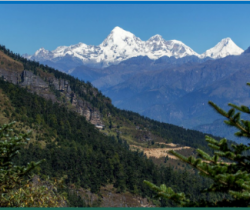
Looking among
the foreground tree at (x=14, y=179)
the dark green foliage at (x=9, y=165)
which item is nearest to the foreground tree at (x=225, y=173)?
the dark green foliage at (x=9, y=165)

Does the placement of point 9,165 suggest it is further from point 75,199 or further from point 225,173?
point 75,199

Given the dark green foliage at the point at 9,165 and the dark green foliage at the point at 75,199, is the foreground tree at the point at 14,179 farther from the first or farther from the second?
the dark green foliage at the point at 75,199

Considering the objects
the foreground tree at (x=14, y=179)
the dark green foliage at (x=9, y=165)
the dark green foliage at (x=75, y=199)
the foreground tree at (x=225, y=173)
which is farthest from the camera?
the dark green foliage at (x=75, y=199)

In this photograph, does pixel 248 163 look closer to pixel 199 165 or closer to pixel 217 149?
pixel 217 149

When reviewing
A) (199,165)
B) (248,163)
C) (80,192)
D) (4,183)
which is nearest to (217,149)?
(248,163)

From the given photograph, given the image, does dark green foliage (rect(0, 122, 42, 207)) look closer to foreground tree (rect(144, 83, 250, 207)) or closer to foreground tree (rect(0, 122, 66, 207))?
foreground tree (rect(0, 122, 66, 207))

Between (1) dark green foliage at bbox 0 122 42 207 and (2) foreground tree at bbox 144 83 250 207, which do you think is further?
(1) dark green foliage at bbox 0 122 42 207

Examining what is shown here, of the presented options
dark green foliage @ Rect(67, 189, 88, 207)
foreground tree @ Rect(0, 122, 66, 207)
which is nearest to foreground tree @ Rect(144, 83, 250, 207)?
foreground tree @ Rect(0, 122, 66, 207)

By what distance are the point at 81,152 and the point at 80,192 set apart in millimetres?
36409

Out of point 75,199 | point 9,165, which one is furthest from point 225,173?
point 75,199

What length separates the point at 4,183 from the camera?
81.7 ft

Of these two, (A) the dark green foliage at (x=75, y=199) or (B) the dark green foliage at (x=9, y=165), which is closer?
(B) the dark green foliage at (x=9, y=165)

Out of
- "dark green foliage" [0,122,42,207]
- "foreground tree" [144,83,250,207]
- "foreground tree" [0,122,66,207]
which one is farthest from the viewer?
"foreground tree" [0,122,66,207]

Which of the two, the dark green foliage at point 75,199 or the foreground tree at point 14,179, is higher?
the foreground tree at point 14,179
